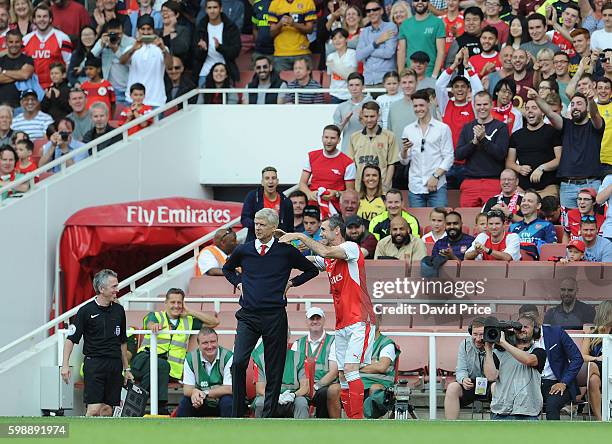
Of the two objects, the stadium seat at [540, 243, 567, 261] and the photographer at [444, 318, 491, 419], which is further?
the stadium seat at [540, 243, 567, 261]

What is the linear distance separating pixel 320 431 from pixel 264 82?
9.75 meters

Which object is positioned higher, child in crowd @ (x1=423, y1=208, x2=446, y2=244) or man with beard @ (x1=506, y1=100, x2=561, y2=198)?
man with beard @ (x1=506, y1=100, x2=561, y2=198)

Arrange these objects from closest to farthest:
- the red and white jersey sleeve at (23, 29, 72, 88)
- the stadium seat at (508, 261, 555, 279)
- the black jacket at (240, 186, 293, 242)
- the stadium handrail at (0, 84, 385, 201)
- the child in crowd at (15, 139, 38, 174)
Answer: the stadium seat at (508, 261, 555, 279)
the black jacket at (240, 186, 293, 242)
the stadium handrail at (0, 84, 385, 201)
the child in crowd at (15, 139, 38, 174)
the red and white jersey sleeve at (23, 29, 72, 88)

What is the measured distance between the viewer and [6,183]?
685 inches

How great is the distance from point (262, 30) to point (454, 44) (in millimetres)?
2545

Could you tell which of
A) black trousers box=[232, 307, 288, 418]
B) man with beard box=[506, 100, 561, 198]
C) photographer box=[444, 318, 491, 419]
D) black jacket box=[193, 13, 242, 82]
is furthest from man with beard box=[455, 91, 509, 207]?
black trousers box=[232, 307, 288, 418]

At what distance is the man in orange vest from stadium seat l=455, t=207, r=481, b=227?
88.8 inches

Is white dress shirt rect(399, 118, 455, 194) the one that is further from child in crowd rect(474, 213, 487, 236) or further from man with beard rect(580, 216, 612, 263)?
man with beard rect(580, 216, 612, 263)

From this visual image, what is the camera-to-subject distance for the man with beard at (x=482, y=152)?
16359 millimetres

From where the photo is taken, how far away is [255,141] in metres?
19.3

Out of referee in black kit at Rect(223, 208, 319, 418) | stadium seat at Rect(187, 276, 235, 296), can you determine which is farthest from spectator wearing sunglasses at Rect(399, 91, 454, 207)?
referee in black kit at Rect(223, 208, 319, 418)

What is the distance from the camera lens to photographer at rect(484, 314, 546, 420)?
12.1 m

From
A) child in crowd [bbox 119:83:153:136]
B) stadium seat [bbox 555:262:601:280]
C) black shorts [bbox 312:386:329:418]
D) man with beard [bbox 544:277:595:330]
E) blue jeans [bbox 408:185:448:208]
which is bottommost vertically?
black shorts [bbox 312:386:329:418]

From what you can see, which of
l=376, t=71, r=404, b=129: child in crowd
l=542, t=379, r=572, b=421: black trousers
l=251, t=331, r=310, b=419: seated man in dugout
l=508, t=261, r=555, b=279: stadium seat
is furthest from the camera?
l=376, t=71, r=404, b=129: child in crowd
